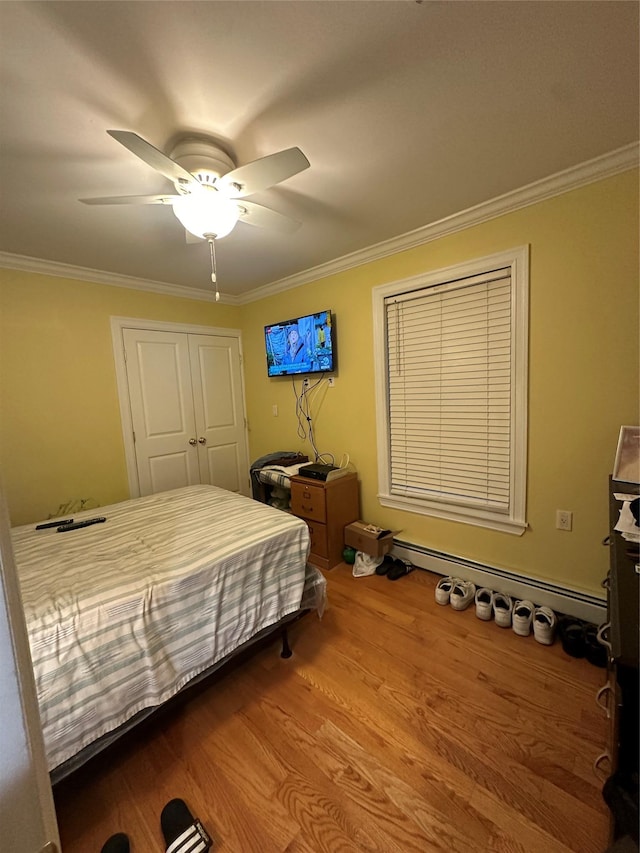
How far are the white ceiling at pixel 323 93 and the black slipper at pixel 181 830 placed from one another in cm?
236

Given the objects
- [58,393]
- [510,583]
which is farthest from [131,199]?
[510,583]

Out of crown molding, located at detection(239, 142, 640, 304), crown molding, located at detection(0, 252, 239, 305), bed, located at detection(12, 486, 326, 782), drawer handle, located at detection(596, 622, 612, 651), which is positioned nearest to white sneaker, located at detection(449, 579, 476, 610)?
drawer handle, located at detection(596, 622, 612, 651)

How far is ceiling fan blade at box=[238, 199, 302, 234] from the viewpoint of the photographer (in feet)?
4.98

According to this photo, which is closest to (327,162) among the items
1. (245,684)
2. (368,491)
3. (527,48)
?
(527,48)

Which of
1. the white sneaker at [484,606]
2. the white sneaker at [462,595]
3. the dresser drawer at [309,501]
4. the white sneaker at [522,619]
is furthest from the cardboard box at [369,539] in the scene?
the white sneaker at [522,619]

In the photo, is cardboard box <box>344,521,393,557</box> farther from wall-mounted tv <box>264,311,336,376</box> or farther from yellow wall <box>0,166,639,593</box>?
wall-mounted tv <box>264,311,336,376</box>

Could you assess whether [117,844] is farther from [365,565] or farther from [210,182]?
[210,182]

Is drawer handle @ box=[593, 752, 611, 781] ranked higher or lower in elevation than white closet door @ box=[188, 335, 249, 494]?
lower

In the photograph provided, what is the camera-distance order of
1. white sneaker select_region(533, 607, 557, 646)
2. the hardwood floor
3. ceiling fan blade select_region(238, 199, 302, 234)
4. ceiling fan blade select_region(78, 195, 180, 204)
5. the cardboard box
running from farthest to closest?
the cardboard box
white sneaker select_region(533, 607, 557, 646)
ceiling fan blade select_region(238, 199, 302, 234)
ceiling fan blade select_region(78, 195, 180, 204)
the hardwood floor

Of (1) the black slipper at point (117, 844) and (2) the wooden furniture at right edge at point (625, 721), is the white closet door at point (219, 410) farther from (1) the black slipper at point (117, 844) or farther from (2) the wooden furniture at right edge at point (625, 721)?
(2) the wooden furniture at right edge at point (625, 721)

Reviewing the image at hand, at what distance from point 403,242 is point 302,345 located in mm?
1129

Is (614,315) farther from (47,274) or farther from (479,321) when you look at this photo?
(47,274)

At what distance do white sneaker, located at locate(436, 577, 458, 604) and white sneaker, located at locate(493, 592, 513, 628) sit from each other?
26 cm

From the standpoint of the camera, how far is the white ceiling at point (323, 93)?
0.93 meters
